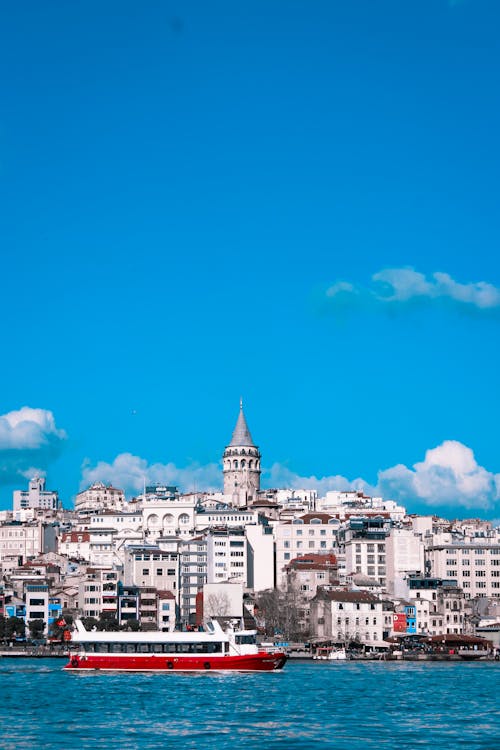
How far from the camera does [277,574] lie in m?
107

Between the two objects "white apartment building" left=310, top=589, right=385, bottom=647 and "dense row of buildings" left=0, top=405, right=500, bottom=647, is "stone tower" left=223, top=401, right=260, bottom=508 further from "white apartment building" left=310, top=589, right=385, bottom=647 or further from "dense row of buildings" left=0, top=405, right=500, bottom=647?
"white apartment building" left=310, top=589, right=385, bottom=647

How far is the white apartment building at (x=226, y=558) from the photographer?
10262 centimetres

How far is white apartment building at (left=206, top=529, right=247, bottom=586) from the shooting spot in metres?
103

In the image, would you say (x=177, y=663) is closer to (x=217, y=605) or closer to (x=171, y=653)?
(x=171, y=653)

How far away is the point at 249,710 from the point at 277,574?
205 ft

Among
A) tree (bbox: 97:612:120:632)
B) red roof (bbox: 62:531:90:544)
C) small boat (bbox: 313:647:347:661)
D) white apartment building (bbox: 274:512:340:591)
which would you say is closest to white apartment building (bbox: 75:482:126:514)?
red roof (bbox: 62:531:90:544)

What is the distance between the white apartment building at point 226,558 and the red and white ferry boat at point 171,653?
35.4m

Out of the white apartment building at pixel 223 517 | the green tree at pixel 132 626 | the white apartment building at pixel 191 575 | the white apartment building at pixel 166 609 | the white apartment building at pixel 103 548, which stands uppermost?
the white apartment building at pixel 223 517

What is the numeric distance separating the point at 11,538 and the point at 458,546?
1861 inches

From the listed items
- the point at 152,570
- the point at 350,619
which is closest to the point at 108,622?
the point at 152,570

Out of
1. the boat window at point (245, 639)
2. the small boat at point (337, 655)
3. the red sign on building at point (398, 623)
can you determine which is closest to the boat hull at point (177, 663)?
the boat window at point (245, 639)

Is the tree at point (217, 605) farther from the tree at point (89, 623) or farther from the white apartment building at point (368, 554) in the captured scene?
the white apartment building at point (368, 554)

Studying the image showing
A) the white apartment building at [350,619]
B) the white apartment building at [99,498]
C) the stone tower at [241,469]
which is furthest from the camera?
the white apartment building at [99,498]

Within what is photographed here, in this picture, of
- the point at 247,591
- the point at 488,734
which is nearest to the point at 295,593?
the point at 247,591
